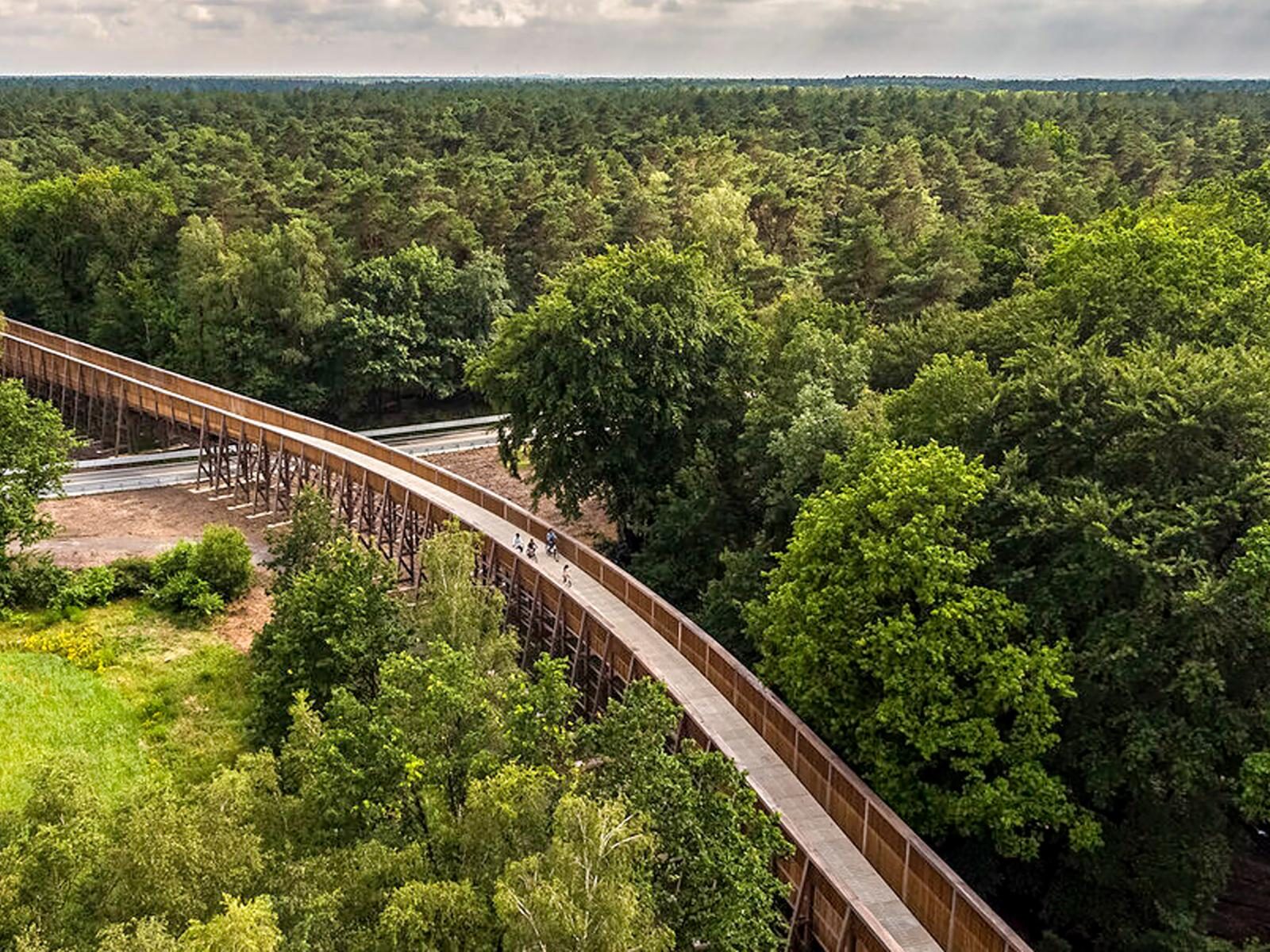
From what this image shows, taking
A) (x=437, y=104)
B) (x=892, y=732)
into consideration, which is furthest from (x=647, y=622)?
(x=437, y=104)

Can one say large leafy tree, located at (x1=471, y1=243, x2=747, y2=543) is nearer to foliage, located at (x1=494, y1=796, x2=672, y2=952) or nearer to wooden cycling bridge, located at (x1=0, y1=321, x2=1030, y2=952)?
wooden cycling bridge, located at (x1=0, y1=321, x2=1030, y2=952)

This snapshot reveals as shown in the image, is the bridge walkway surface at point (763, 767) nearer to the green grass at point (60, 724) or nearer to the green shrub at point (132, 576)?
the green grass at point (60, 724)

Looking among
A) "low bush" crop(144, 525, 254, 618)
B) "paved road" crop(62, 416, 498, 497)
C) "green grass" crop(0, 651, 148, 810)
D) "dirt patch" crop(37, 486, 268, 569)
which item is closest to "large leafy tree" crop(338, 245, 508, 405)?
"paved road" crop(62, 416, 498, 497)

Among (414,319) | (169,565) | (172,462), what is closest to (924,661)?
(169,565)

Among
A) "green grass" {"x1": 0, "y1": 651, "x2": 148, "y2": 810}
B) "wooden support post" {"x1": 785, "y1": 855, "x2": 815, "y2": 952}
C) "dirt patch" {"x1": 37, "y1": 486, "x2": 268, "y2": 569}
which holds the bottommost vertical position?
"green grass" {"x1": 0, "y1": 651, "x2": 148, "y2": 810}

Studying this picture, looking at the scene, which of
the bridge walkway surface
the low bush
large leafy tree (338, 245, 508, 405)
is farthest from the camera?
large leafy tree (338, 245, 508, 405)

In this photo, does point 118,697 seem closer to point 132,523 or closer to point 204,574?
point 204,574

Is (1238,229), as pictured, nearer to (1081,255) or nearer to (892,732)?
(1081,255)

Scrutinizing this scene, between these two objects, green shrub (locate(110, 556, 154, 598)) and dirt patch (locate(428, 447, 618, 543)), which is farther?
dirt patch (locate(428, 447, 618, 543))
